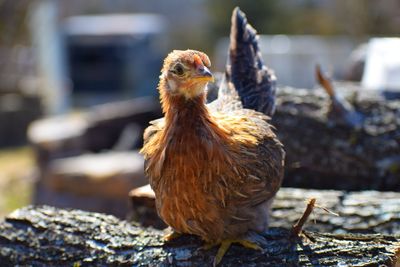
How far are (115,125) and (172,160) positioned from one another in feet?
16.1

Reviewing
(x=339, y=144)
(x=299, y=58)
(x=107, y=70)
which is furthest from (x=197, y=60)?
(x=107, y=70)

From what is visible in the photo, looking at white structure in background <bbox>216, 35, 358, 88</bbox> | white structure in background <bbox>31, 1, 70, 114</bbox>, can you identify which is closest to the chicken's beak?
white structure in background <bbox>216, 35, 358, 88</bbox>

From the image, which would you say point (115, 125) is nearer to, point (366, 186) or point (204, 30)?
point (366, 186)

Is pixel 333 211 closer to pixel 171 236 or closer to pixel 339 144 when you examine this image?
pixel 339 144

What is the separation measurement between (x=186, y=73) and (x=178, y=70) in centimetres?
4

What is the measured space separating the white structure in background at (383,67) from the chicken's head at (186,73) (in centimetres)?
296

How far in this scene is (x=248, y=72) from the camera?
4.30 m

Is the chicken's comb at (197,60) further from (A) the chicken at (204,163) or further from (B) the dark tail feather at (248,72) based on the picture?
(B) the dark tail feather at (248,72)

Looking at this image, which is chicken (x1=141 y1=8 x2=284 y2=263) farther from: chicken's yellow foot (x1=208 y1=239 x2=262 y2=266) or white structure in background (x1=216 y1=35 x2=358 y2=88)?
white structure in background (x1=216 y1=35 x2=358 y2=88)

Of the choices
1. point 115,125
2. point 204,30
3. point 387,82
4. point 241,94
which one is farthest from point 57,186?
point 204,30

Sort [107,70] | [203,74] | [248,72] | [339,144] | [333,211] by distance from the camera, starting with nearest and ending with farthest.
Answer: [203,74]
[333,211]
[248,72]
[339,144]
[107,70]

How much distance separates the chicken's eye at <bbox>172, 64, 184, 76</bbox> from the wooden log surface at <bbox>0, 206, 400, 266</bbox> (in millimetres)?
901

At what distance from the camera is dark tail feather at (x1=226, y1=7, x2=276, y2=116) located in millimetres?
4160

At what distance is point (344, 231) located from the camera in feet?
12.3
